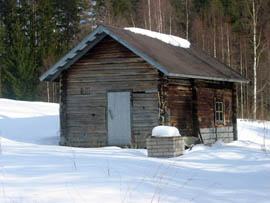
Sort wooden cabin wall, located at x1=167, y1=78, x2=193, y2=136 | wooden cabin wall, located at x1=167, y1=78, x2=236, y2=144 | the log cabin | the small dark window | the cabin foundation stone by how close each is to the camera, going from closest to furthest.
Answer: the cabin foundation stone, the log cabin, wooden cabin wall, located at x1=167, y1=78, x2=193, y2=136, wooden cabin wall, located at x1=167, y1=78, x2=236, y2=144, the small dark window

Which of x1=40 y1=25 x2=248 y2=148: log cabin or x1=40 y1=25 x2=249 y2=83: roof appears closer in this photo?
x1=40 y1=25 x2=249 y2=83: roof

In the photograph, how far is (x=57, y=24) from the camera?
155ft

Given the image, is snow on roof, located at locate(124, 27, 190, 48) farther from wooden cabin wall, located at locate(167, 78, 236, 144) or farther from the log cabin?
wooden cabin wall, located at locate(167, 78, 236, 144)

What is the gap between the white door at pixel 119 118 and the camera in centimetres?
1587

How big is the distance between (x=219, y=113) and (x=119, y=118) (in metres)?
5.89

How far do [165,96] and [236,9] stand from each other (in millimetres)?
32483

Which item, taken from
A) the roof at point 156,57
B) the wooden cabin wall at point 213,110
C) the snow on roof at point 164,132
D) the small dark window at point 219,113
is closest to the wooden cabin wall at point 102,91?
the roof at point 156,57

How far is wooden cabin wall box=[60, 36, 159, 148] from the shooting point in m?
15.5

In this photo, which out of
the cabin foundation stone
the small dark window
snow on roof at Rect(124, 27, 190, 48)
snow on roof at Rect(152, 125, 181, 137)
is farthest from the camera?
the small dark window

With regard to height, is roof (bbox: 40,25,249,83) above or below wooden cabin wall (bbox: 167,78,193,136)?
above

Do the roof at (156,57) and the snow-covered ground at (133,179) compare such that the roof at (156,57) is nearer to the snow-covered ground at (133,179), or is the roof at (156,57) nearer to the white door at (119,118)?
the white door at (119,118)

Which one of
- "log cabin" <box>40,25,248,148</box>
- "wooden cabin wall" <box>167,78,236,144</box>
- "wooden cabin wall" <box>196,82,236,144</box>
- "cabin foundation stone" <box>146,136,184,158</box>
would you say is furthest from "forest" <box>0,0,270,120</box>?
"cabin foundation stone" <box>146,136,184,158</box>

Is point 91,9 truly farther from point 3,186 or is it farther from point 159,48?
point 3,186

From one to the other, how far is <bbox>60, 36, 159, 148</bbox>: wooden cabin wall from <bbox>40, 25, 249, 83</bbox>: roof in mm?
406
